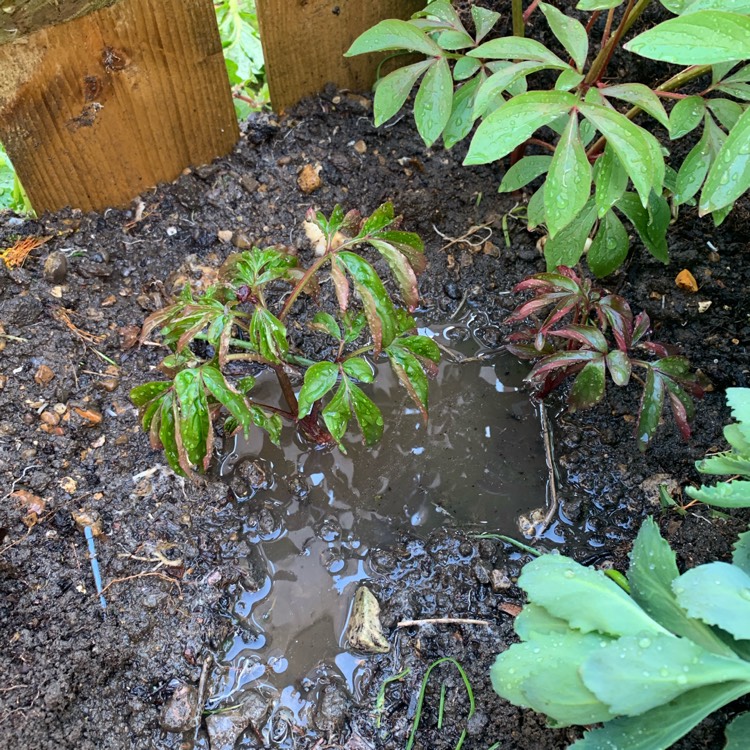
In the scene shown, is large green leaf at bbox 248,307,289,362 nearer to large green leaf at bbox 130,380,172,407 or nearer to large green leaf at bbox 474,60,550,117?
large green leaf at bbox 130,380,172,407

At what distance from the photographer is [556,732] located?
1487 millimetres

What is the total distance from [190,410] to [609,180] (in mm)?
1038

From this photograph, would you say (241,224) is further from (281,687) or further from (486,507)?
(281,687)

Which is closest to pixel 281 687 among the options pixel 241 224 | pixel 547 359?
pixel 547 359

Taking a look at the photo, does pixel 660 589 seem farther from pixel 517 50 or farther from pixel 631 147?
→ pixel 517 50

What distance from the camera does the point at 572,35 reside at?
4.85ft

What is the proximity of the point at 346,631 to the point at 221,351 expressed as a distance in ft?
2.63

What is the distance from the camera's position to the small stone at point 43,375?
183cm

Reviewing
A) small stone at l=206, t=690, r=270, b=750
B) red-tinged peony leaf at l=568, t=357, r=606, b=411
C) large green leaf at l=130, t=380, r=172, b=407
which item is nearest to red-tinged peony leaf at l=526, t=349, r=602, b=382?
red-tinged peony leaf at l=568, t=357, r=606, b=411

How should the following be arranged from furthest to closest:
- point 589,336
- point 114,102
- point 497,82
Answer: point 114,102 → point 589,336 → point 497,82

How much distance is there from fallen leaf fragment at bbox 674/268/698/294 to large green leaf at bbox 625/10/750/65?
97cm

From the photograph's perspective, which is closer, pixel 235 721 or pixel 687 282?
pixel 235 721

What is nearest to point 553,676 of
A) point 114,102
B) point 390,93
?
point 390,93

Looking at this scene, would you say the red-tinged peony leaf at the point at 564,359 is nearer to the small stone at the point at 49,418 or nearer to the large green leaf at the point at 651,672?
the large green leaf at the point at 651,672
